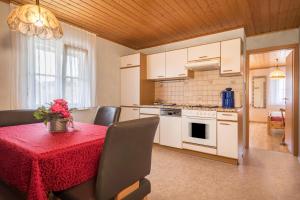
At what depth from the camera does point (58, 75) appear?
287 cm

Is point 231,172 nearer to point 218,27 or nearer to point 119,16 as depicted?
point 218,27

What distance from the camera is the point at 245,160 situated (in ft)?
9.57

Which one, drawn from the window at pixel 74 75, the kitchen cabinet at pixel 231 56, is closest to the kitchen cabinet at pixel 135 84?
the window at pixel 74 75

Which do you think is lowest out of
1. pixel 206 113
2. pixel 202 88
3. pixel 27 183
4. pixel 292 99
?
pixel 27 183

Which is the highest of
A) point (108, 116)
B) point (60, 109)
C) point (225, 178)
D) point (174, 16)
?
point (174, 16)

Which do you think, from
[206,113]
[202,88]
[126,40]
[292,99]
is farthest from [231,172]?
[126,40]

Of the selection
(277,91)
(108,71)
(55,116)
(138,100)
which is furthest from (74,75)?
(277,91)

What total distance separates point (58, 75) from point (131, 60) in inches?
65.5

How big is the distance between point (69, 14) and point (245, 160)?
12.3 ft

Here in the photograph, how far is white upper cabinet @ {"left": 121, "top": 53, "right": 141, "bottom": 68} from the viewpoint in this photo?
392cm

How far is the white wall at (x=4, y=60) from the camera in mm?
2371

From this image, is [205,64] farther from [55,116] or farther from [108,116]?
[55,116]

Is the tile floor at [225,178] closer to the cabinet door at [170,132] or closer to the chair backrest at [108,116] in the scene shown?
the cabinet door at [170,132]

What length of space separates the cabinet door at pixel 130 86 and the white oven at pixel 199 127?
4.07ft
